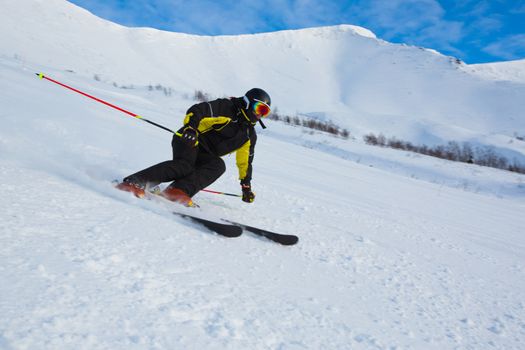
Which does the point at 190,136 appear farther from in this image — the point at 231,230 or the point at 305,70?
the point at 305,70

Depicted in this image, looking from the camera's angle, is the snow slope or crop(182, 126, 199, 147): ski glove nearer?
crop(182, 126, 199, 147): ski glove

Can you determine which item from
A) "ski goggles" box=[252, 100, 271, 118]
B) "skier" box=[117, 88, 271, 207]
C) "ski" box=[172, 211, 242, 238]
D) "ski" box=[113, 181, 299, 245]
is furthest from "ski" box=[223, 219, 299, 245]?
"ski goggles" box=[252, 100, 271, 118]

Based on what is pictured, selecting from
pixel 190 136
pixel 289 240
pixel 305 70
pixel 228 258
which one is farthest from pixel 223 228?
pixel 305 70

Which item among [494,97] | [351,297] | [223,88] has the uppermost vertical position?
[494,97]

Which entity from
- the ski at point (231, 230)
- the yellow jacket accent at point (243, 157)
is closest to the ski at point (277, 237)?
the ski at point (231, 230)

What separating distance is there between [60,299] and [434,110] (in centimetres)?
6973

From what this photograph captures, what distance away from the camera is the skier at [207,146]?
308 centimetres

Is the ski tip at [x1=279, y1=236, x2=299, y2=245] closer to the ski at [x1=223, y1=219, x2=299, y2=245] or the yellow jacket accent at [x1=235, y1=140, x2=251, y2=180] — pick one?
the ski at [x1=223, y1=219, x2=299, y2=245]

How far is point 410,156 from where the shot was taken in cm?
1523

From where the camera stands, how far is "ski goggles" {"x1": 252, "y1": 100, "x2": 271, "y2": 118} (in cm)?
335

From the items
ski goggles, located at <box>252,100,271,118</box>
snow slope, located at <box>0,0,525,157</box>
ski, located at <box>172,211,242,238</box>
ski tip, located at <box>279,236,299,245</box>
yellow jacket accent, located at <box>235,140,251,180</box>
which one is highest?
snow slope, located at <box>0,0,525,157</box>

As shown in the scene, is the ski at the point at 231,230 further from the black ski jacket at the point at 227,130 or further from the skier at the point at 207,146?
the black ski jacket at the point at 227,130

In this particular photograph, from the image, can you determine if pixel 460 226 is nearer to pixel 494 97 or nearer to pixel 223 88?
pixel 223 88

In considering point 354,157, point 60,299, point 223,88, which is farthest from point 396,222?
point 223,88
